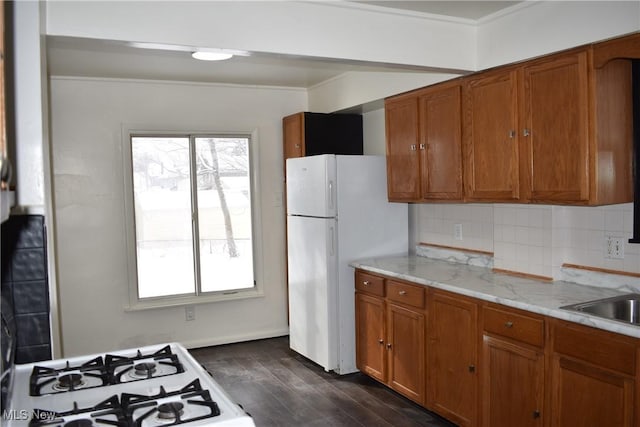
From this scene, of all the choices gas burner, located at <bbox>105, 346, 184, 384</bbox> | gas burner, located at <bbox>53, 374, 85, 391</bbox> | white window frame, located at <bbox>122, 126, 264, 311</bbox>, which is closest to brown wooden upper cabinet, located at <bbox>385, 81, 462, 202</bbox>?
white window frame, located at <bbox>122, 126, 264, 311</bbox>

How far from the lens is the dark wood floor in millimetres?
3455

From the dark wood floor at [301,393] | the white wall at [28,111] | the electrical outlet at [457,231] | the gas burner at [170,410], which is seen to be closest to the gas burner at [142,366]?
the gas burner at [170,410]

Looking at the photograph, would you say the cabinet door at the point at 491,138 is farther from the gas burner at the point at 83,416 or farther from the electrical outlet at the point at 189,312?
the electrical outlet at the point at 189,312

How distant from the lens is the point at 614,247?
2.88m

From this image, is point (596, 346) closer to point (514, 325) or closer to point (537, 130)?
point (514, 325)

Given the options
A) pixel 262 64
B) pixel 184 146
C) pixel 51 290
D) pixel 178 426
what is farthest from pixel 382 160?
pixel 178 426

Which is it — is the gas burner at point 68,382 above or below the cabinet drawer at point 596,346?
above

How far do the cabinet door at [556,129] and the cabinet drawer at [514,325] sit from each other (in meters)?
0.63

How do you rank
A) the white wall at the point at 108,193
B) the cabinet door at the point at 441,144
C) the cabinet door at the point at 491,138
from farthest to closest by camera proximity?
the white wall at the point at 108,193 < the cabinet door at the point at 441,144 < the cabinet door at the point at 491,138

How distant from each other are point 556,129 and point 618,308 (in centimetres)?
92

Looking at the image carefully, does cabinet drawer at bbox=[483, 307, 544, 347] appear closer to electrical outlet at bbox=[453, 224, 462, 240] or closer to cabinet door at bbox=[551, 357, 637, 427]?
cabinet door at bbox=[551, 357, 637, 427]

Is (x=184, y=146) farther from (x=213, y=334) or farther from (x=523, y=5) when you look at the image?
(x=523, y=5)

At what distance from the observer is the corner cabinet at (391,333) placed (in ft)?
11.5

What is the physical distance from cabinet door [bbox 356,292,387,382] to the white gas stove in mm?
2069
